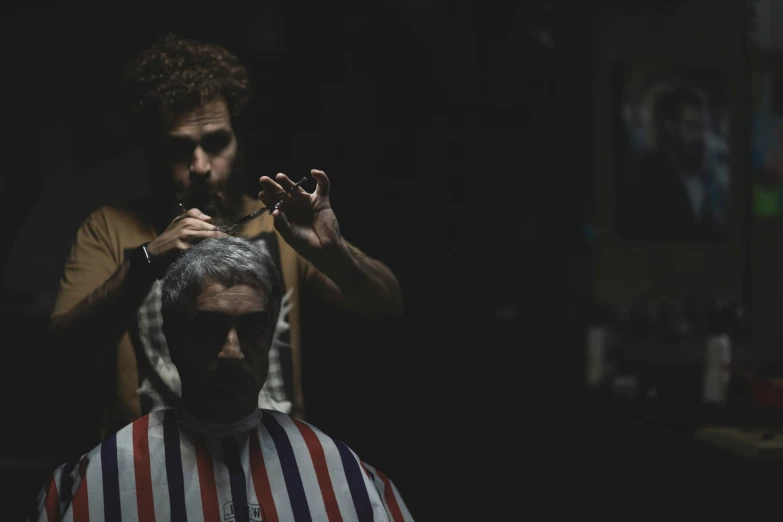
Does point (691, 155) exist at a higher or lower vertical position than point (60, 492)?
higher

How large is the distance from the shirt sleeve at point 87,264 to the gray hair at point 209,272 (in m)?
0.29

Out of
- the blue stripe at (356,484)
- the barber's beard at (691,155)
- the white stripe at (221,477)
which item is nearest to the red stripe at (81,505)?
the white stripe at (221,477)

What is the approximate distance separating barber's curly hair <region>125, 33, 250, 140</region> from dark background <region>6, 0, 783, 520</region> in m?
0.18

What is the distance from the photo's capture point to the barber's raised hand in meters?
1.42

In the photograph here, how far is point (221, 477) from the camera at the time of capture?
1438 millimetres

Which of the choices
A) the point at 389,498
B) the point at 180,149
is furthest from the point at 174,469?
the point at 180,149

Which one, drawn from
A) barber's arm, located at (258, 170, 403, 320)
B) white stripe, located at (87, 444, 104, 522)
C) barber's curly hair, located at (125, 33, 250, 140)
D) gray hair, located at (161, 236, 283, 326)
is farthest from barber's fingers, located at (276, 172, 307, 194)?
white stripe, located at (87, 444, 104, 522)

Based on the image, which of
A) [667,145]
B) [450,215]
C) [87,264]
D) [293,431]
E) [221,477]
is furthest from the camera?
[667,145]

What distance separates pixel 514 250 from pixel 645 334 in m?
0.69

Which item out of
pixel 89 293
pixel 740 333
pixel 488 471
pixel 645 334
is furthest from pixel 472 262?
pixel 89 293

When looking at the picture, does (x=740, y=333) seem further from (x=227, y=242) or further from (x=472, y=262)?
(x=227, y=242)

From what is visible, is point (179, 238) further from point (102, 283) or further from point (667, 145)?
point (667, 145)

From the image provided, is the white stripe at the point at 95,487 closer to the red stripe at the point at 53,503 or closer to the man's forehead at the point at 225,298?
the red stripe at the point at 53,503

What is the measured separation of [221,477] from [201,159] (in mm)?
594
